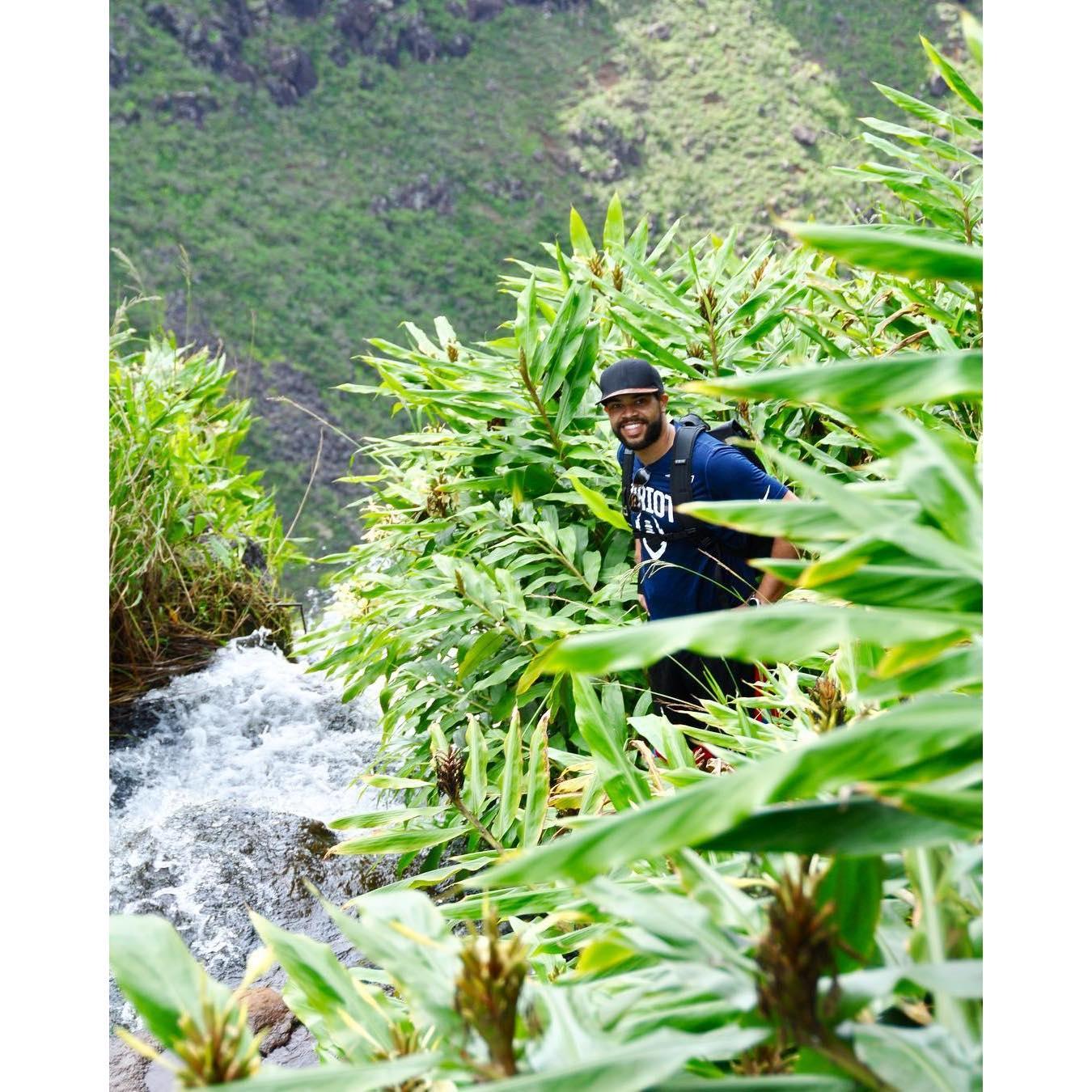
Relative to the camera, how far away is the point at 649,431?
6.72ft

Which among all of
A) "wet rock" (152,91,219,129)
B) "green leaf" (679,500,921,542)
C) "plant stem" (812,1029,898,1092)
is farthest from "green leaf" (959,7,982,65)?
"wet rock" (152,91,219,129)

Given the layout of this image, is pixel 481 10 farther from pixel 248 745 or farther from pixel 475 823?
pixel 475 823

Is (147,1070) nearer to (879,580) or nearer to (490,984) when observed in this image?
(490,984)

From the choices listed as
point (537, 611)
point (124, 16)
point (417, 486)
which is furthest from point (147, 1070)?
point (124, 16)

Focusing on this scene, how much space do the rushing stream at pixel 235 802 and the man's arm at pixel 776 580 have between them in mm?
1412

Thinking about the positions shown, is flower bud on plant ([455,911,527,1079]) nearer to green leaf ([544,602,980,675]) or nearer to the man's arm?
green leaf ([544,602,980,675])

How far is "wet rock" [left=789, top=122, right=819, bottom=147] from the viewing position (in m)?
26.5

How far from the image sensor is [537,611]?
2.23 meters

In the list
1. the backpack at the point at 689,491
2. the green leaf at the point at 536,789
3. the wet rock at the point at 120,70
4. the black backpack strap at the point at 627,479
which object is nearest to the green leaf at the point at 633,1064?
the green leaf at the point at 536,789

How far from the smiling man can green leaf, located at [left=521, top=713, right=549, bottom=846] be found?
19.9 inches

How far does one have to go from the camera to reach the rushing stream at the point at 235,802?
2867 mm

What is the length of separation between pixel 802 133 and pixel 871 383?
28.9 meters

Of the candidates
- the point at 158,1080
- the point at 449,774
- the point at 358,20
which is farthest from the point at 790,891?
the point at 358,20

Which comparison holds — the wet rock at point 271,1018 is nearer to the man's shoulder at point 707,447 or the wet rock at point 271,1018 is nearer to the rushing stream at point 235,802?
the rushing stream at point 235,802
